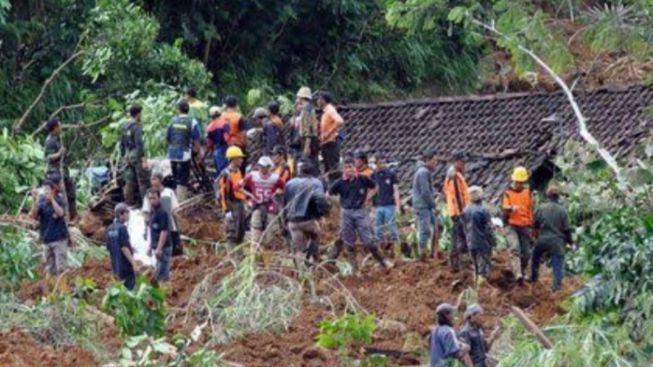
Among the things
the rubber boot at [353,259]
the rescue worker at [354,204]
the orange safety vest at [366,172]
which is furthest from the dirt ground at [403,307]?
the orange safety vest at [366,172]

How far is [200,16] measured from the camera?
39531 millimetres

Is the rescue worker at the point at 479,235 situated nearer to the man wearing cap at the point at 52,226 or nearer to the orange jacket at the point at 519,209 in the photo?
the orange jacket at the point at 519,209

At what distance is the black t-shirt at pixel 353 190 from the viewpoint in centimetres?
2520

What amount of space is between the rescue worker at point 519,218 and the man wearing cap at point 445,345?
19.4 ft

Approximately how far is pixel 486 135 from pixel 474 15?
9.06 meters

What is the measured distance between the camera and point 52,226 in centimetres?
2422

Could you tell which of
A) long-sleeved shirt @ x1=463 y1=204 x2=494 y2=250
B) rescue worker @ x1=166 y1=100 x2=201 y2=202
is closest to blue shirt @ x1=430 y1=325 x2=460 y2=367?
long-sleeved shirt @ x1=463 y1=204 x2=494 y2=250

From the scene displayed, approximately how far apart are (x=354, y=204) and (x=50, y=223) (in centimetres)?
362

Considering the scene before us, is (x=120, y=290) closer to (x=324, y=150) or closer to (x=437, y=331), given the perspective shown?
(x=437, y=331)

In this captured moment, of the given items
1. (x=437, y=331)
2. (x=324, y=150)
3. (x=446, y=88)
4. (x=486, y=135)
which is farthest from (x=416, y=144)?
(x=437, y=331)

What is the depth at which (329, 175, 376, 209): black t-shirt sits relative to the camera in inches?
992

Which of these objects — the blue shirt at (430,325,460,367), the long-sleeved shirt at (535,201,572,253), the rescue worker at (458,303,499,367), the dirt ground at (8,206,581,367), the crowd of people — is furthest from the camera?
the long-sleeved shirt at (535,201,572,253)

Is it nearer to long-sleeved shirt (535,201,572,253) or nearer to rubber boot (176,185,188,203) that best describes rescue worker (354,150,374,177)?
long-sleeved shirt (535,201,572,253)

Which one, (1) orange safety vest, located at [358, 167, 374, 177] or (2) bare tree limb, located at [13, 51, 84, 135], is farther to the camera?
(2) bare tree limb, located at [13, 51, 84, 135]
